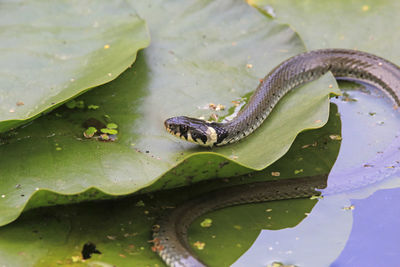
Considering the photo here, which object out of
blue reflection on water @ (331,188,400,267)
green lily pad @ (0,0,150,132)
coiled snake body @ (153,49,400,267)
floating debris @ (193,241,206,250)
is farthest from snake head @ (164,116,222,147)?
blue reflection on water @ (331,188,400,267)

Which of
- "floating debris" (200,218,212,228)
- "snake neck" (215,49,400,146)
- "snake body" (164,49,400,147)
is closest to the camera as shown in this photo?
"floating debris" (200,218,212,228)

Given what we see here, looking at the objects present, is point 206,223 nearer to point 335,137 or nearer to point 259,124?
point 259,124

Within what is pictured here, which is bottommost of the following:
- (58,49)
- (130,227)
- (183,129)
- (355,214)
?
(130,227)

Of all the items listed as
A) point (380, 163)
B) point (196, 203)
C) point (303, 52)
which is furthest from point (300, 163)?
point (303, 52)

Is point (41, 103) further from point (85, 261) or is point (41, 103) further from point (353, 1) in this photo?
point (353, 1)

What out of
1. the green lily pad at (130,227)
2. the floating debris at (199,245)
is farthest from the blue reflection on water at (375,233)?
the floating debris at (199,245)

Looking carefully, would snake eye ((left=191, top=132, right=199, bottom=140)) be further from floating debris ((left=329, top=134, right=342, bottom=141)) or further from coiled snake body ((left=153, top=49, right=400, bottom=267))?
floating debris ((left=329, top=134, right=342, bottom=141))

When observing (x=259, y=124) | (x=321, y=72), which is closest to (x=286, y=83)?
(x=321, y=72)
